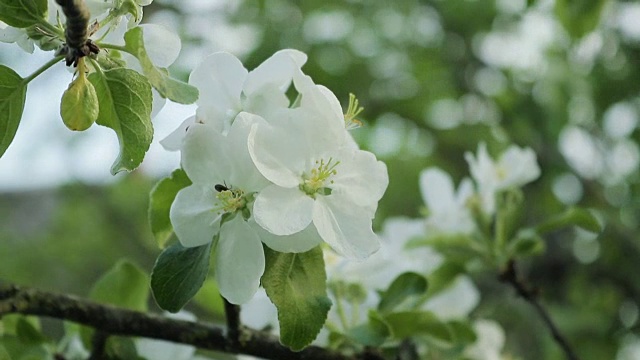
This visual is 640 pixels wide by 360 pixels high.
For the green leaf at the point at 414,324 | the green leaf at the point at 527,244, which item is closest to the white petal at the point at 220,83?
the green leaf at the point at 414,324

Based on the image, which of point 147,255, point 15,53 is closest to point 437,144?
point 147,255

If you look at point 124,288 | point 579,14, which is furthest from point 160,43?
point 579,14

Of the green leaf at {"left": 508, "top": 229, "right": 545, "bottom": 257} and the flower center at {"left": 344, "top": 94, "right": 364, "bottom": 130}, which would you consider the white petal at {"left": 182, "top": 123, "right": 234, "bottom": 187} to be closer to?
the flower center at {"left": 344, "top": 94, "right": 364, "bottom": 130}

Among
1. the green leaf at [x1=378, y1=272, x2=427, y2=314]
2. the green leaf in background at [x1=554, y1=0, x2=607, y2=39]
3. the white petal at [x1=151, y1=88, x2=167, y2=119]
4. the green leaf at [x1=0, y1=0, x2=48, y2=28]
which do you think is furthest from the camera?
the green leaf in background at [x1=554, y1=0, x2=607, y2=39]

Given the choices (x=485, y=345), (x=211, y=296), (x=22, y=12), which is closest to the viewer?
(x=22, y=12)

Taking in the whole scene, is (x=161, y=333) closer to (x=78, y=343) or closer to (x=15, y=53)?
(x=78, y=343)

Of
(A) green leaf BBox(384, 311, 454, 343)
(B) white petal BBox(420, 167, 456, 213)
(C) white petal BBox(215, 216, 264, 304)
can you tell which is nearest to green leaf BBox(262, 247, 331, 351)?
(C) white petal BBox(215, 216, 264, 304)

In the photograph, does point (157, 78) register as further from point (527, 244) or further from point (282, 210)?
point (527, 244)

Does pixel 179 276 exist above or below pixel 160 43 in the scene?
below
